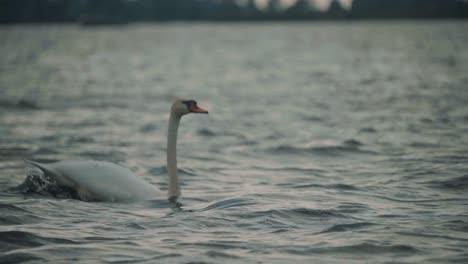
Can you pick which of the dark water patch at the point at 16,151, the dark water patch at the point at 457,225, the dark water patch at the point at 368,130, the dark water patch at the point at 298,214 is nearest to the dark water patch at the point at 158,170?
the dark water patch at the point at 16,151

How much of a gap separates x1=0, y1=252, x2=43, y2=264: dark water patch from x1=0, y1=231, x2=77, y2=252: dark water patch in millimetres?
231

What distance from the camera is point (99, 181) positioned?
927 cm

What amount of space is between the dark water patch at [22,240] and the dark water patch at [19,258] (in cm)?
23

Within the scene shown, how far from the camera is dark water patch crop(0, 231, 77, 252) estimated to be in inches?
285

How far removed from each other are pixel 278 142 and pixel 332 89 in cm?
1309

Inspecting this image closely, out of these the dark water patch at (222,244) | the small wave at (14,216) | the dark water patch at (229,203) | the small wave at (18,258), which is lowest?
the dark water patch at (229,203)

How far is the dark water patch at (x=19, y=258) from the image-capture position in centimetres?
678

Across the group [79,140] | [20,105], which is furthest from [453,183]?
[20,105]

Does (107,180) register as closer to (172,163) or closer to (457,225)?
(172,163)

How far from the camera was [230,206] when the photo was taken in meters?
8.98

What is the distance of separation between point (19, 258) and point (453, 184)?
547cm

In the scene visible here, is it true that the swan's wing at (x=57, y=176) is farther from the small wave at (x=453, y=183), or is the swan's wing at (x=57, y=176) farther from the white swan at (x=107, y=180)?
the small wave at (x=453, y=183)

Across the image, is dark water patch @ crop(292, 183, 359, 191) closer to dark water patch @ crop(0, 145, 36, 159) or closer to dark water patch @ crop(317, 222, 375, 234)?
dark water patch @ crop(317, 222, 375, 234)

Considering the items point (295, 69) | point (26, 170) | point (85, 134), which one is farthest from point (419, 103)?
point (295, 69)
